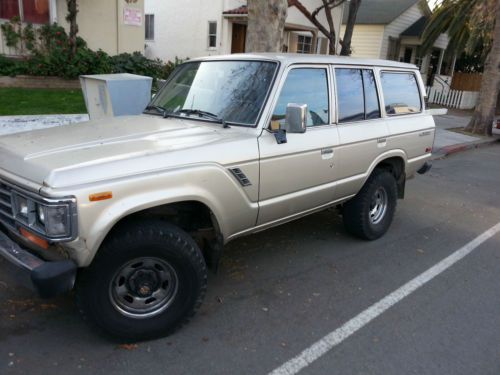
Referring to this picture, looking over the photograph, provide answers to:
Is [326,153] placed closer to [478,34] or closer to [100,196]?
[100,196]

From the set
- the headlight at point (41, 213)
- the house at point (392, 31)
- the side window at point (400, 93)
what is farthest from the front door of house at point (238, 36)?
the headlight at point (41, 213)

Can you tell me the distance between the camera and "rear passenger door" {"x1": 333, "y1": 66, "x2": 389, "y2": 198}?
440 cm

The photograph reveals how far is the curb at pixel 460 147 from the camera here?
1109 cm

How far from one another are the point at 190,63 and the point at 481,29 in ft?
64.2

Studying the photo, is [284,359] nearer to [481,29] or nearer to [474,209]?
[474,209]

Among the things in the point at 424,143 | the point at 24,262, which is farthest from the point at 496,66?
the point at 24,262

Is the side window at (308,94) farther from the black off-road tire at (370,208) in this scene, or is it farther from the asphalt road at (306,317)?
the asphalt road at (306,317)

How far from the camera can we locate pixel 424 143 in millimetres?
5562

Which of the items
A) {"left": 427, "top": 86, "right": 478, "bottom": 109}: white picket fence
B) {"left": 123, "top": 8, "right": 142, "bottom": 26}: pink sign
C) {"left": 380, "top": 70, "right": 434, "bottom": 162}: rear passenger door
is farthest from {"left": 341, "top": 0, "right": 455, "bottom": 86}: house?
{"left": 380, "top": 70, "right": 434, "bottom": 162}: rear passenger door

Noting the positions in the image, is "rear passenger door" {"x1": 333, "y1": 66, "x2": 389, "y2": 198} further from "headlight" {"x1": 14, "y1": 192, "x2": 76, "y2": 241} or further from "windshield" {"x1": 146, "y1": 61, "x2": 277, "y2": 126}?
"headlight" {"x1": 14, "y1": 192, "x2": 76, "y2": 241}

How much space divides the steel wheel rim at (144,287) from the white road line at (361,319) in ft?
2.98

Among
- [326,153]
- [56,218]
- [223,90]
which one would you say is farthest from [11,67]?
[56,218]

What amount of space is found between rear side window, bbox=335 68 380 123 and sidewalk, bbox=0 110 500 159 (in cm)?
468

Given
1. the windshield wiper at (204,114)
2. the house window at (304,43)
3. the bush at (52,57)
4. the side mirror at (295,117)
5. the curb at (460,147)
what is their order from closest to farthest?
the side mirror at (295,117) < the windshield wiper at (204,114) < the curb at (460,147) < the bush at (52,57) < the house window at (304,43)
